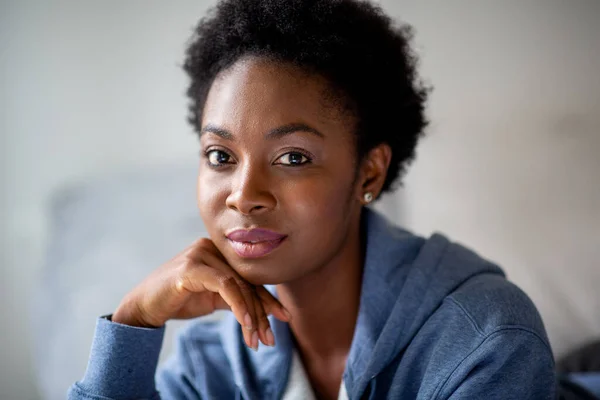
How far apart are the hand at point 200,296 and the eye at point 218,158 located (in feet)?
0.58

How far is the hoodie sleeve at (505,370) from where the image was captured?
949 mm

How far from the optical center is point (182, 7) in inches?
70.9

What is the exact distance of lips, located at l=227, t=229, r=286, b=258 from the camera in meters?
0.98

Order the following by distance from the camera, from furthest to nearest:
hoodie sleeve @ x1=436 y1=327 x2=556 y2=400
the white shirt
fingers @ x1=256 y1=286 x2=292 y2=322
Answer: the white shirt
fingers @ x1=256 y1=286 x2=292 y2=322
hoodie sleeve @ x1=436 y1=327 x2=556 y2=400

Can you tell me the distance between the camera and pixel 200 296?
119 cm

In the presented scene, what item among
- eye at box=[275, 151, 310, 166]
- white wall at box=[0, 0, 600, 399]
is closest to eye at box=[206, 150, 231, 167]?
eye at box=[275, 151, 310, 166]

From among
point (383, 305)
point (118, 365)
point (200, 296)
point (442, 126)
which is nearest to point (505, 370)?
point (383, 305)

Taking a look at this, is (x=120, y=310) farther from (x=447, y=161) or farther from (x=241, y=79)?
(x=447, y=161)

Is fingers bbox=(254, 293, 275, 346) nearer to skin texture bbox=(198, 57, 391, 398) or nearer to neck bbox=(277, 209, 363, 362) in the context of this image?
skin texture bbox=(198, 57, 391, 398)

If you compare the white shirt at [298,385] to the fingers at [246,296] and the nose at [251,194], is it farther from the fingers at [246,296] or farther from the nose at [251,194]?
the nose at [251,194]

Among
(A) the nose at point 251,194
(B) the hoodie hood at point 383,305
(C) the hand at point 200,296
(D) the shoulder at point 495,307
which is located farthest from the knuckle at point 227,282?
(D) the shoulder at point 495,307

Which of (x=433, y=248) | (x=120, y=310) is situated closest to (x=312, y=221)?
(x=433, y=248)

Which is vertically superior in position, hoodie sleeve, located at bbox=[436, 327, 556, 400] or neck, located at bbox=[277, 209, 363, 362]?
neck, located at bbox=[277, 209, 363, 362]

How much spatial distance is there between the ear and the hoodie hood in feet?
0.34
